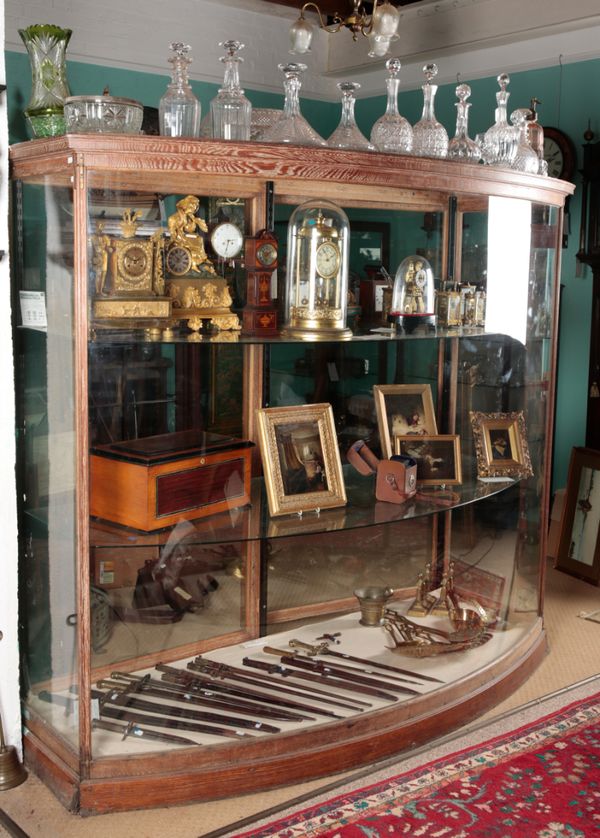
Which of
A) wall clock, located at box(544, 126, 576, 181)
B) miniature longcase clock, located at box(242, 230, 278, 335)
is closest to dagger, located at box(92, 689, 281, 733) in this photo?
miniature longcase clock, located at box(242, 230, 278, 335)

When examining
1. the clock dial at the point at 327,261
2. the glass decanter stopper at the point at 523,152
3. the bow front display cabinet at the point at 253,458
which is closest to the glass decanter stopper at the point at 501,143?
the glass decanter stopper at the point at 523,152

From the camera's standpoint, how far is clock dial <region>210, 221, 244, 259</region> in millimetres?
3020

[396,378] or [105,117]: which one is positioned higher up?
[105,117]

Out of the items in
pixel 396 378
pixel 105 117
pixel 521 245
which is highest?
pixel 105 117

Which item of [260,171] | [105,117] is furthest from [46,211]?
[260,171]

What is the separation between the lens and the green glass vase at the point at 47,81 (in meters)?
2.63

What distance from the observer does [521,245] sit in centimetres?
335

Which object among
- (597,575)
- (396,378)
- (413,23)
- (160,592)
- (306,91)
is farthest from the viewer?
(306,91)

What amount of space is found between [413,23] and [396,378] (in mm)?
3288

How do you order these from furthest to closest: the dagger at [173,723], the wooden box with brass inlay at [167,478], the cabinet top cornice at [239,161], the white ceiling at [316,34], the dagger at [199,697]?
the white ceiling at [316,34] < the dagger at [199,697] < the dagger at [173,723] < the wooden box with brass inlay at [167,478] < the cabinet top cornice at [239,161]

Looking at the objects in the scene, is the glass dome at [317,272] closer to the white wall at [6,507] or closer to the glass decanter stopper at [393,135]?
the glass decanter stopper at [393,135]

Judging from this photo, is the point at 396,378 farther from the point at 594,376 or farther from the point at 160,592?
the point at 594,376

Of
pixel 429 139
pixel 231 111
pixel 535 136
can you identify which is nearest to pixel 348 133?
pixel 429 139

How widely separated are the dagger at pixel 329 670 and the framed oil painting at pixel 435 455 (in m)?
0.70
